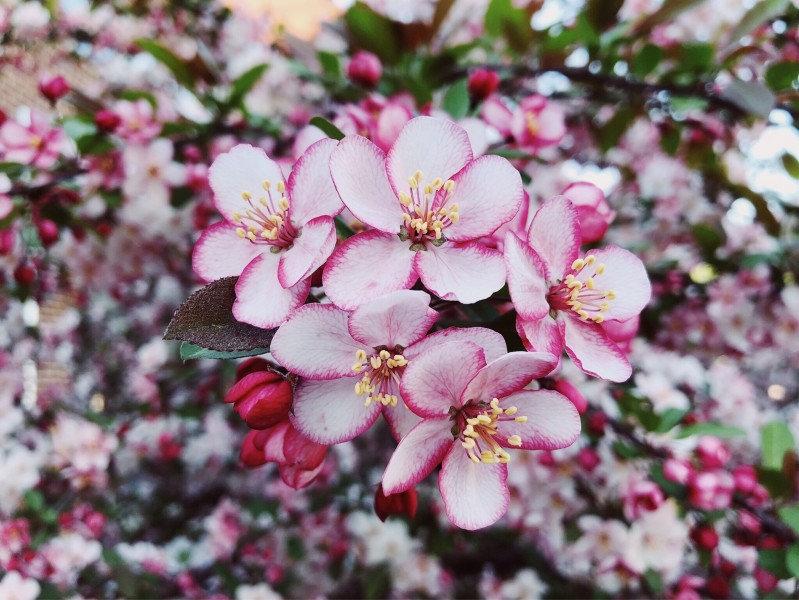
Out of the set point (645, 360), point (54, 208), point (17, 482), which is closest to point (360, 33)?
point (54, 208)

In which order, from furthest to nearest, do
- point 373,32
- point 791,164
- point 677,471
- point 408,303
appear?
point 791,164, point 373,32, point 677,471, point 408,303

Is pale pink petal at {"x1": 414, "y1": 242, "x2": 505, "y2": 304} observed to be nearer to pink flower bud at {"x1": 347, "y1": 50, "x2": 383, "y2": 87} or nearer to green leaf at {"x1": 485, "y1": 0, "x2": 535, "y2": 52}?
pink flower bud at {"x1": 347, "y1": 50, "x2": 383, "y2": 87}

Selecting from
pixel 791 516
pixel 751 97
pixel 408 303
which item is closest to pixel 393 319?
pixel 408 303

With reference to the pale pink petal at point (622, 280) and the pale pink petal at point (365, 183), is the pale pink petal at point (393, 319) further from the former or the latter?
the pale pink petal at point (622, 280)

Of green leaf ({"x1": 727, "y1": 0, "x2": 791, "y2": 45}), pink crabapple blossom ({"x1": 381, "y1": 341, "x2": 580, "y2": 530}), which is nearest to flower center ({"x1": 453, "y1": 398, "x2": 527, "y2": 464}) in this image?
pink crabapple blossom ({"x1": 381, "y1": 341, "x2": 580, "y2": 530})

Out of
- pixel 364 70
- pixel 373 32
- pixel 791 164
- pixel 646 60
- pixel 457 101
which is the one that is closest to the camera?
pixel 457 101

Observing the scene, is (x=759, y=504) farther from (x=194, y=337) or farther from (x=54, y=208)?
(x=54, y=208)

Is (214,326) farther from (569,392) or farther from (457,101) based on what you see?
(457,101)
